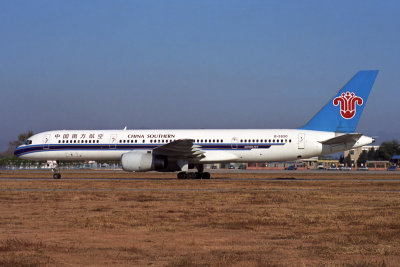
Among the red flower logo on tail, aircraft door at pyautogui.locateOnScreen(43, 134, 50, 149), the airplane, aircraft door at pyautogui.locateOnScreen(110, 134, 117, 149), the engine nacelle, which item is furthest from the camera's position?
aircraft door at pyautogui.locateOnScreen(43, 134, 50, 149)

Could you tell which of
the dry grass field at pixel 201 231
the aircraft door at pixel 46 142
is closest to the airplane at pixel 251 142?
the aircraft door at pixel 46 142

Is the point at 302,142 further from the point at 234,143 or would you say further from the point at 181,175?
the point at 181,175

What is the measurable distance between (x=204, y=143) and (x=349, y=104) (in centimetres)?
1177

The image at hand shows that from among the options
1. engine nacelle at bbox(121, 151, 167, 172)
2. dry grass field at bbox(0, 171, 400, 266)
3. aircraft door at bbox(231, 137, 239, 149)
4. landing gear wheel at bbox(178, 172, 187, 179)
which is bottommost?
dry grass field at bbox(0, 171, 400, 266)

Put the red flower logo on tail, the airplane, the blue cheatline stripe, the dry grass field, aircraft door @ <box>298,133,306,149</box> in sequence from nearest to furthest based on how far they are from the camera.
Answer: the dry grass field → the airplane → aircraft door @ <box>298,133,306,149</box> → the blue cheatline stripe → the red flower logo on tail

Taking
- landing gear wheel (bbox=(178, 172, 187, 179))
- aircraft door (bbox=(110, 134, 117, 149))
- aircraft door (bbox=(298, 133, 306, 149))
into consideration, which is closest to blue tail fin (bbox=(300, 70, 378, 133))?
aircraft door (bbox=(298, 133, 306, 149))

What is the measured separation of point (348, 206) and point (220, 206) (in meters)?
4.81

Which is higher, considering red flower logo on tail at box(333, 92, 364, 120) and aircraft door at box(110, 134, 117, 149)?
red flower logo on tail at box(333, 92, 364, 120)

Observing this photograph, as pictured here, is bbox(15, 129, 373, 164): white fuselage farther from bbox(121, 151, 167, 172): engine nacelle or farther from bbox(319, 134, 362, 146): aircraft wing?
bbox(121, 151, 167, 172): engine nacelle

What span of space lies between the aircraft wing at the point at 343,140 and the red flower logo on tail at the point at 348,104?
2.52m

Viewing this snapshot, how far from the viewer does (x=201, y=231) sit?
14.4m

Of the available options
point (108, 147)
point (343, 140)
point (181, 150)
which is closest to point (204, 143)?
point (181, 150)

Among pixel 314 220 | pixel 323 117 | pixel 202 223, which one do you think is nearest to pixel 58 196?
pixel 202 223

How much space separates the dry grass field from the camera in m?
10.6
